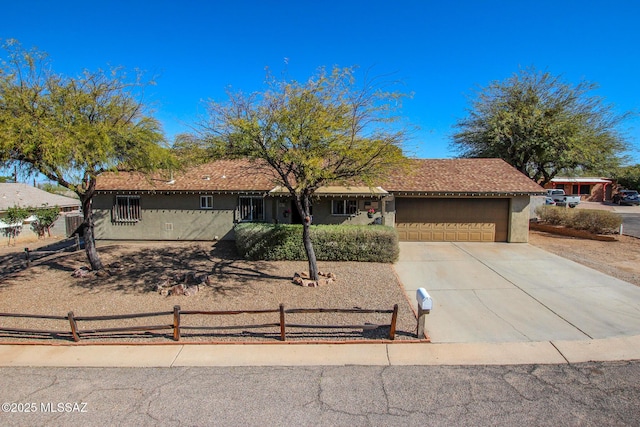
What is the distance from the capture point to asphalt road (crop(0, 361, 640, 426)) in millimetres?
4215

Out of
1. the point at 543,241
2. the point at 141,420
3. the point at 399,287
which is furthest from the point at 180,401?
the point at 543,241

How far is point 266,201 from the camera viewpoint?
15.2 metres

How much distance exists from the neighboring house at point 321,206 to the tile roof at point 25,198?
7.94m

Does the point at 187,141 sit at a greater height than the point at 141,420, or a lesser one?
greater

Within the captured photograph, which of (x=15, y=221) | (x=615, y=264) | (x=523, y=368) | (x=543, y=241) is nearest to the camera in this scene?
(x=523, y=368)

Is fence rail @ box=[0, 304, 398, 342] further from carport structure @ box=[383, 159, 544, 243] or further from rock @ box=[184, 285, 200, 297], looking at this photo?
carport structure @ box=[383, 159, 544, 243]

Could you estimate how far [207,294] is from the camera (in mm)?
8852

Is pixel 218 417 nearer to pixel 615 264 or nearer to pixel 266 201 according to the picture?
pixel 266 201

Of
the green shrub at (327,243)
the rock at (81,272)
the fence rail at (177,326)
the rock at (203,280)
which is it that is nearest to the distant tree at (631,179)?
the green shrub at (327,243)

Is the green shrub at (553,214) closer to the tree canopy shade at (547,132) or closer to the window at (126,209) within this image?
the tree canopy shade at (547,132)

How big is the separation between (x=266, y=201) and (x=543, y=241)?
13291mm

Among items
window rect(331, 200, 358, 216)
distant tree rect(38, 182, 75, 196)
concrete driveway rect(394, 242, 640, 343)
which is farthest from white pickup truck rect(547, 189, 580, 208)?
distant tree rect(38, 182, 75, 196)

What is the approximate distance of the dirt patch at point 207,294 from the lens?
673 cm

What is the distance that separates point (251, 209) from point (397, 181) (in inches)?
274
